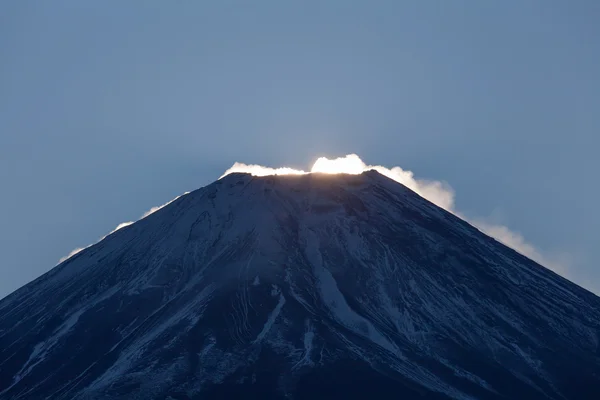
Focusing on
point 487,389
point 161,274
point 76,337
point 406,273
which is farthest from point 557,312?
point 76,337

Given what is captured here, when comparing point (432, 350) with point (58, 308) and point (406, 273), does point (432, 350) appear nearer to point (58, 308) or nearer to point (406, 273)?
point (406, 273)

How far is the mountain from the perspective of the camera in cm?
12075

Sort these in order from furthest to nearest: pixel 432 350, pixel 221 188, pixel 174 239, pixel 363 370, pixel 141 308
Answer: pixel 221 188, pixel 174 239, pixel 141 308, pixel 432 350, pixel 363 370

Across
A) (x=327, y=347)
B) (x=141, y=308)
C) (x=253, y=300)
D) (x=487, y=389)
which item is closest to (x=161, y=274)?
(x=141, y=308)

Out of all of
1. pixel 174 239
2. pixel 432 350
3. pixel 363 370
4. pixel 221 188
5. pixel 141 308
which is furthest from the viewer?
pixel 221 188

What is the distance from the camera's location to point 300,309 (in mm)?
134875

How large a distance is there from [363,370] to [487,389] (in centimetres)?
1467

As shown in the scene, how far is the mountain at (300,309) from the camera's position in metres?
121

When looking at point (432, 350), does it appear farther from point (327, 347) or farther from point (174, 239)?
point (174, 239)

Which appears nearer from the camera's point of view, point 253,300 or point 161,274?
point 253,300

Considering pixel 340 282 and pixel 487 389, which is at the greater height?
pixel 340 282

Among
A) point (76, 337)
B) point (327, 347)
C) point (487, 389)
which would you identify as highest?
point (76, 337)

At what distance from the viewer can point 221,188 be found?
569ft

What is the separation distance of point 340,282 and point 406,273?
34.6ft
